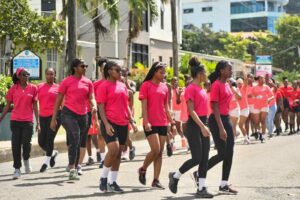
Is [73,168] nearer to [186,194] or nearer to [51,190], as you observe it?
[51,190]

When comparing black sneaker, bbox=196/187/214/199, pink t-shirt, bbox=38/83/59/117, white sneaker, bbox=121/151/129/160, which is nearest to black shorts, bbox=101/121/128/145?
black sneaker, bbox=196/187/214/199

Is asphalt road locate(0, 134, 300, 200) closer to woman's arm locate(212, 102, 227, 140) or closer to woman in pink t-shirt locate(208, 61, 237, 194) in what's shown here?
woman in pink t-shirt locate(208, 61, 237, 194)

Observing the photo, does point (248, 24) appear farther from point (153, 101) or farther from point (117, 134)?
point (117, 134)

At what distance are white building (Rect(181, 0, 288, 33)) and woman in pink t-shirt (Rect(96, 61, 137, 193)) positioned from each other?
116 metres

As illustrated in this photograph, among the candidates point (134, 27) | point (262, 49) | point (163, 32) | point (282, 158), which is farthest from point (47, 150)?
point (262, 49)

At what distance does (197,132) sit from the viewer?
8.77m

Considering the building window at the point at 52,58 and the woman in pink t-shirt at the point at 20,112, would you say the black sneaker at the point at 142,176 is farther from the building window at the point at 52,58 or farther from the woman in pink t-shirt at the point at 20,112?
the building window at the point at 52,58

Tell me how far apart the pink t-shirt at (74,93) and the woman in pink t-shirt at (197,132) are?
1.88m

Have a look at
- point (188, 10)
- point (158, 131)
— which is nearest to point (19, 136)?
point (158, 131)

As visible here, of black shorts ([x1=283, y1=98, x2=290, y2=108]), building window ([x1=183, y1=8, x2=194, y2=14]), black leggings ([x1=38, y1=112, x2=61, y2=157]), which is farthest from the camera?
building window ([x1=183, y1=8, x2=194, y2=14])

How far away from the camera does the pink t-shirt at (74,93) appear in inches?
391

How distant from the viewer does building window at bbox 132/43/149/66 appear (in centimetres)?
4033

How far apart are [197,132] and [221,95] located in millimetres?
655

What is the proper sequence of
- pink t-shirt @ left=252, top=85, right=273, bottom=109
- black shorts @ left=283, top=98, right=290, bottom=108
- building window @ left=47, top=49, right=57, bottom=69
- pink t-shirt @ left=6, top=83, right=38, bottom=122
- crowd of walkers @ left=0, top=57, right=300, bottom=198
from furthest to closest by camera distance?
building window @ left=47, top=49, right=57, bottom=69 → black shorts @ left=283, top=98, right=290, bottom=108 → pink t-shirt @ left=252, top=85, right=273, bottom=109 → pink t-shirt @ left=6, top=83, right=38, bottom=122 → crowd of walkers @ left=0, top=57, right=300, bottom=198
